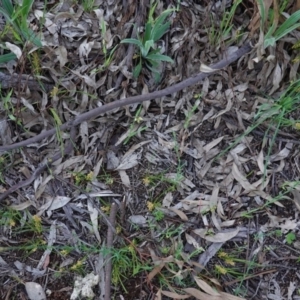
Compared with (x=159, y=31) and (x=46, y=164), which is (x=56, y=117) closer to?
(x=46, y=164)

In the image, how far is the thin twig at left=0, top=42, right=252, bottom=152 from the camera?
4.84 feet

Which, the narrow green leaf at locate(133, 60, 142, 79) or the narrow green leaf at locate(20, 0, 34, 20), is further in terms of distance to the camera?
the narrow green leaf at locate(133, 60, 142, 79)

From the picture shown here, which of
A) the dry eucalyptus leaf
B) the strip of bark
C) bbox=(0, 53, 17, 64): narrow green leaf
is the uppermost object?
bbox=(0, 53, 17, 64): narrow green leaf

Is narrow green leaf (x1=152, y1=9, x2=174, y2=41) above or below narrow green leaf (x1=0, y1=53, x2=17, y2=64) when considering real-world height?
above

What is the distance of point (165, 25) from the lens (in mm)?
1465

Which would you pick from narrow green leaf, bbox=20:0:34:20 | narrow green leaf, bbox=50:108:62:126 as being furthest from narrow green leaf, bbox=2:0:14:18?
narrow green leaf, bbox=50:108:62:126

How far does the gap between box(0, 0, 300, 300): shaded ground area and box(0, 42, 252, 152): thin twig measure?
40 millimetres

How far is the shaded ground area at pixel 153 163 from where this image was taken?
1.53 m

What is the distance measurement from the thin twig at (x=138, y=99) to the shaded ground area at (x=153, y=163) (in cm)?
4

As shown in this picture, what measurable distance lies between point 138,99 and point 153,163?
0.81ft

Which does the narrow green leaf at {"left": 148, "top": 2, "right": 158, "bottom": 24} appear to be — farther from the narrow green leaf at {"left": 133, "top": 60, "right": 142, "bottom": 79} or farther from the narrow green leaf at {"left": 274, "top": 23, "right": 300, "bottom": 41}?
the narrow green leaf at {"left": 274, "top": 23, "right": 300, "bottom": 41}

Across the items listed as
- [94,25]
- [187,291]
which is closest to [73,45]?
[94,25]

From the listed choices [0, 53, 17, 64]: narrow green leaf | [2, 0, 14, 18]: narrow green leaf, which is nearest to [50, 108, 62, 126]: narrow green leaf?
[0, 53, 17, 64]: narrow green leaf

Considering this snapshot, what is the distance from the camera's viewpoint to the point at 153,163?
1.58m
